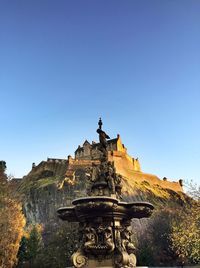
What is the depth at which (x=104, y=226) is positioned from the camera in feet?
35.9

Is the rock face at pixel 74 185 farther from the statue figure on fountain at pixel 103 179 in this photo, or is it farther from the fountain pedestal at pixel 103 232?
the fountain pedestal at pixel 103 232

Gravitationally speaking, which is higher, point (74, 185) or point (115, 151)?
point (115, 151)

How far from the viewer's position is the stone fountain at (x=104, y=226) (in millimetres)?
10477

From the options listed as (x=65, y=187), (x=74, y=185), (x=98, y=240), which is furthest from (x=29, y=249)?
(x=74, y=185)

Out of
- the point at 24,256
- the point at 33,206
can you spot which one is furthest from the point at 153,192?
the point at 24,256

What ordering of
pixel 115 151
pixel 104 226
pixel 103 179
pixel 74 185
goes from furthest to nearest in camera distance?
pixel 115 151 → pixel 74 185 → pixel 103 179 → pixel 104 226

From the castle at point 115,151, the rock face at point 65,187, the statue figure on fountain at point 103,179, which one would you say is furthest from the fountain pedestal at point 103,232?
the castle at point 115,151

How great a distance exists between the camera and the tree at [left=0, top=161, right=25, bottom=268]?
25578 mm

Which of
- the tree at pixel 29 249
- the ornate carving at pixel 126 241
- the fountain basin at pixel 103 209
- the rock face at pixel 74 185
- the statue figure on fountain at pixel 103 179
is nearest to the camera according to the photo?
the fountain basin at pixel 103 209

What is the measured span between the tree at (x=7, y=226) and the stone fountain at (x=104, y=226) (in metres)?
15.2

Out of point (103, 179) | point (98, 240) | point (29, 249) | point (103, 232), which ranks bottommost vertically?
point (98, 240)

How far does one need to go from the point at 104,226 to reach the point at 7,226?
56.0 ft

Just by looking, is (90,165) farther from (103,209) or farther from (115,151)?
(103,209)

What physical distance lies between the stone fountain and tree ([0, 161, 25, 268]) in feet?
50.0
